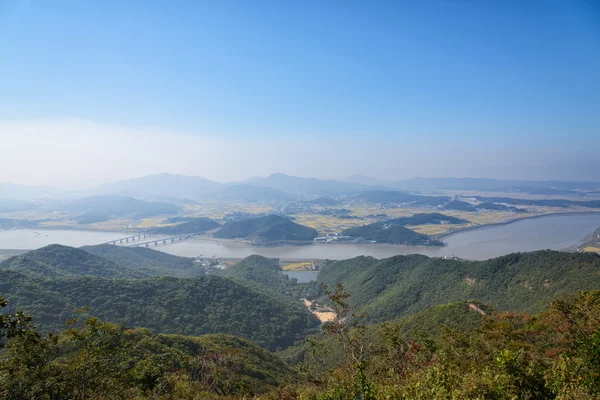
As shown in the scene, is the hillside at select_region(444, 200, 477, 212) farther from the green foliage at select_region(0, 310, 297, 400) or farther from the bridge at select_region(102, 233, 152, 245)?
the green foliage at select_region(0, 310, 297, 400)

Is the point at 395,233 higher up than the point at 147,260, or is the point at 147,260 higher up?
the point at 395,233

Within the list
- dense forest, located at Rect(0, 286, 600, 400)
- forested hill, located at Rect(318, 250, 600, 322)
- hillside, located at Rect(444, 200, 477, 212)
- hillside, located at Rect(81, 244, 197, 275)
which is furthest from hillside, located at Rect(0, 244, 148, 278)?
hillside, located at Rect(444, 200, 477, 212)

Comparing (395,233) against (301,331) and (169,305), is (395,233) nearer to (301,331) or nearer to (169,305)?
(301,331)

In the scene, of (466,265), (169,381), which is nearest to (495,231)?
(466,265)

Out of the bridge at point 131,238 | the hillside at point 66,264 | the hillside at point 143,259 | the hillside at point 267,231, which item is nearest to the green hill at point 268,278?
the hillside at point 143,259

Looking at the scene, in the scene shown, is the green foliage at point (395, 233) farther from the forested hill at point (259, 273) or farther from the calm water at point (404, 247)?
the forested hill at point (259, 273)

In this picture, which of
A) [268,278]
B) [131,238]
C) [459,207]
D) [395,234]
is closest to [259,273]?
[268,278]

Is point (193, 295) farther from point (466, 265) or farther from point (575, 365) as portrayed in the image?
point (575, 365)
